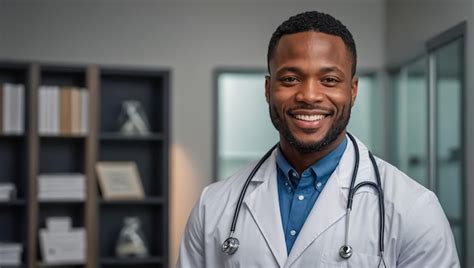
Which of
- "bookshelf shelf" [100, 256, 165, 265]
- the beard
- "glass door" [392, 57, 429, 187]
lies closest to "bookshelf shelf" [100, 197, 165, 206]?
"bookshelf shelf" [100, 256, 165, 265]

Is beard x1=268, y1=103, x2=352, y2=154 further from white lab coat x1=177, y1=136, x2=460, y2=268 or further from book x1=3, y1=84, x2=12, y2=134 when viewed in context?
book x1=3, y1=84, x2=12, y2=134

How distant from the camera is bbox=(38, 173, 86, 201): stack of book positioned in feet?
11.9

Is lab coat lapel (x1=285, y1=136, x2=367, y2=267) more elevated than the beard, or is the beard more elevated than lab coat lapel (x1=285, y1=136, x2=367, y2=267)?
the beard

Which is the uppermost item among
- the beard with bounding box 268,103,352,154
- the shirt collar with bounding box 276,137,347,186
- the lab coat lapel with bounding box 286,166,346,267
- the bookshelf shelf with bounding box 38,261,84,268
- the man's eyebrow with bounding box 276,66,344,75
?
the man's eyebrow with bounding box 276,66,344,75

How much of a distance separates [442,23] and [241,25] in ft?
4.09

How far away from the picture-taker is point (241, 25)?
4.18 m

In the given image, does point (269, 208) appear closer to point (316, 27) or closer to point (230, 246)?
point (230, 246)

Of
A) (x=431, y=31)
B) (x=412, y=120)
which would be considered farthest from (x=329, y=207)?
(x=412, y=120)

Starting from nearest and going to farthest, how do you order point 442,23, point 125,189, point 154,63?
1. point 442,23
2. point 125,189
3. point 154,63

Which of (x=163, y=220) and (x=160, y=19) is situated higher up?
(x=160, y=19)

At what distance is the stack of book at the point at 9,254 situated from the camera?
140 inches

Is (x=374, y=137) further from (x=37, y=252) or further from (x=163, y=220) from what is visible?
(x=37, y=252)

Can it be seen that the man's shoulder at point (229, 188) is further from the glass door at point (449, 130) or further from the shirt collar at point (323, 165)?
the glass door at point (449, 130)

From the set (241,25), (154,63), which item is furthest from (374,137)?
(154,63)
